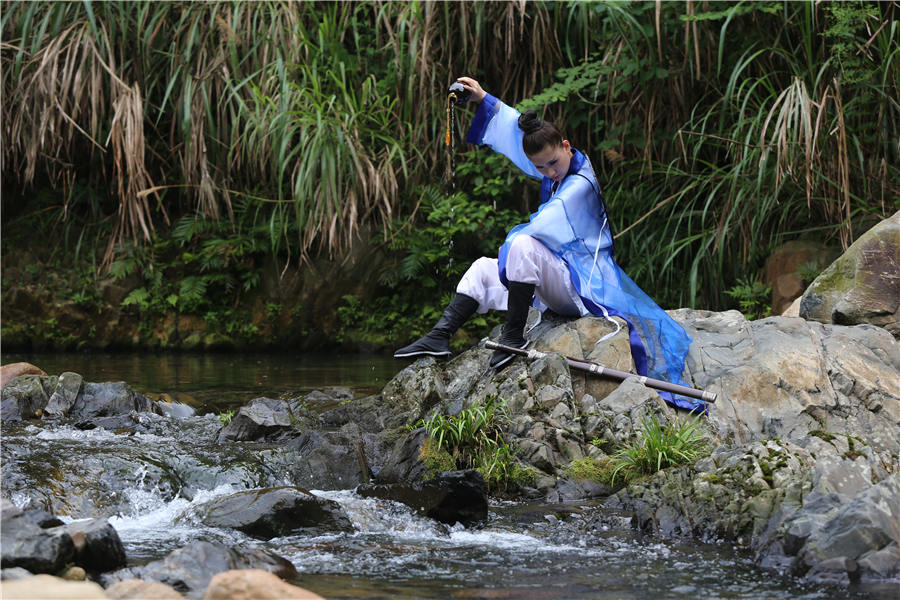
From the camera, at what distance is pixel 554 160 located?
436 centimetres

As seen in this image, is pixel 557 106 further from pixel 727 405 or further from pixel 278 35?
pixel 727 405

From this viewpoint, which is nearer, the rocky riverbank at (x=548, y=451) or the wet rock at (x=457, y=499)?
the rocky riverbank at (x=548, y=451)

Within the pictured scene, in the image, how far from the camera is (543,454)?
3742 millimetres

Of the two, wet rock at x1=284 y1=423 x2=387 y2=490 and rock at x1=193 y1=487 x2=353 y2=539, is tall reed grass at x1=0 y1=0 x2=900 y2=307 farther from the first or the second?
rock at x1=193 y1=487 x2=353 y2=539

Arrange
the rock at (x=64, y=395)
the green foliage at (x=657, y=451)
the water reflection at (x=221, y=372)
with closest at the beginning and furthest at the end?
the green foliage at (x=657, y=451), the rock at (x=64, y=395), the water reflection at (x=221, y=372)

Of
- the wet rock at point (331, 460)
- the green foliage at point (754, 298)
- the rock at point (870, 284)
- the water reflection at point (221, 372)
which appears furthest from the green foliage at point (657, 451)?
the green foliage at point (754, 298)

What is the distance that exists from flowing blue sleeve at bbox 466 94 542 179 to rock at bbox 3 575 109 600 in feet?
10.3

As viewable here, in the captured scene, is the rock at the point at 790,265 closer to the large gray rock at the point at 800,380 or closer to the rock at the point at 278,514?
the large gray rock at the point at 800,380

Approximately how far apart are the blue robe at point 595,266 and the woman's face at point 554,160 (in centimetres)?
4

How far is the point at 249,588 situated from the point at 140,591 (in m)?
0.32

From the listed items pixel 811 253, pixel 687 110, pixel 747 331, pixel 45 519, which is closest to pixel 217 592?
pixel 45 519

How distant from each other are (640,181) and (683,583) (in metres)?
5.14

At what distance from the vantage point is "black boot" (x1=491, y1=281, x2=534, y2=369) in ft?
14.0

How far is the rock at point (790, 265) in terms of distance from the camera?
639 centimetres
